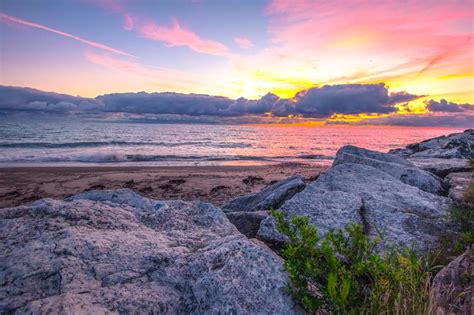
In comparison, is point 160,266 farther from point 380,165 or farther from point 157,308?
point 380,165

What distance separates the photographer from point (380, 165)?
7.11m

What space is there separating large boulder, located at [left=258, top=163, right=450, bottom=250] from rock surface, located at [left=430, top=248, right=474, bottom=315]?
1.92 ft

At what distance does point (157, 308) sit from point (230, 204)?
514 centimetres

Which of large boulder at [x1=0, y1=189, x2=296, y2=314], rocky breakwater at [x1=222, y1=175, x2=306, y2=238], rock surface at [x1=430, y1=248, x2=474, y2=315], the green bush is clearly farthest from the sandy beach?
the green bush

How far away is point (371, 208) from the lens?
14.6 ft

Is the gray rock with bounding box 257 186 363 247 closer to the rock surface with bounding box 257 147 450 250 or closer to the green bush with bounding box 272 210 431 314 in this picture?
the rock surface with bounding box 257 147 450 250

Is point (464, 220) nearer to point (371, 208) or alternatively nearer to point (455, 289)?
point (371, 208)

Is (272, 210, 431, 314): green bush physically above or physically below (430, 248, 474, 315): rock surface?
above

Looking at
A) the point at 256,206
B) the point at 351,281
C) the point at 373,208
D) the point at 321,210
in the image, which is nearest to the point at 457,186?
the point at 373,208

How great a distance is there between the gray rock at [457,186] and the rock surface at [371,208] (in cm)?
25

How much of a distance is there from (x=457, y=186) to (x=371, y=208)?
9.94 feet

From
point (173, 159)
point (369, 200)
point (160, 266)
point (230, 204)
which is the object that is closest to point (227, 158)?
point (173, 159)

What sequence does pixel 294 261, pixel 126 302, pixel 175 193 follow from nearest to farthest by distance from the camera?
1. pixel 126 302
2. pixel 294 261
3. pixel 175 193

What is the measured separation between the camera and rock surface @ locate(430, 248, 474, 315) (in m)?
2.16
